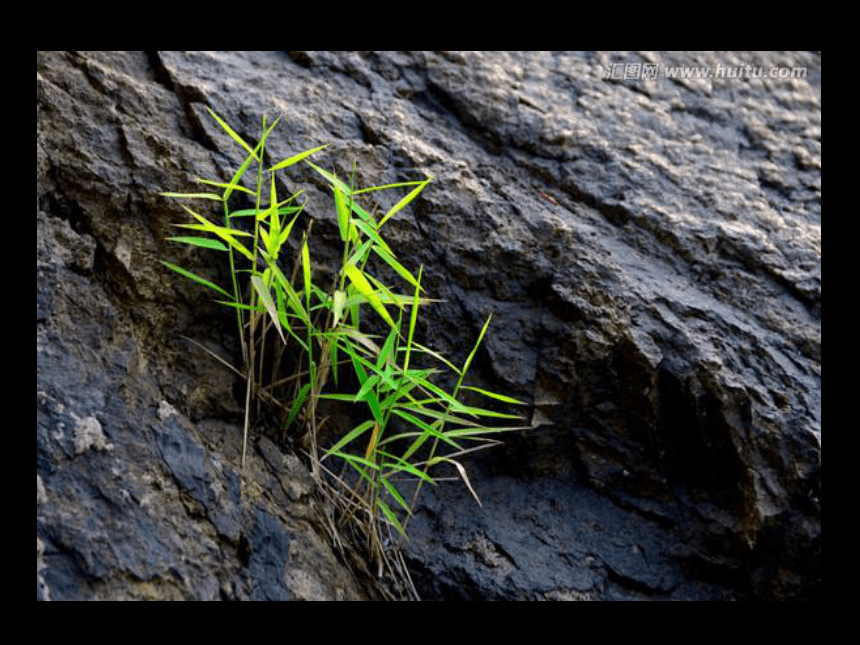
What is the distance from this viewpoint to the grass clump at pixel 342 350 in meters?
1.53

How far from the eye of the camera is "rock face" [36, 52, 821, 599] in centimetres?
144

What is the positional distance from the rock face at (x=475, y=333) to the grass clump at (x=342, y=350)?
64 mm

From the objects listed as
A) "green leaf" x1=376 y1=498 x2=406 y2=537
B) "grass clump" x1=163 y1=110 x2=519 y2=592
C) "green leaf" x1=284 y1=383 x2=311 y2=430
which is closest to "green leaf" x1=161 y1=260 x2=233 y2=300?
"grass clump" x1=163 y1=110 x2=519 y2=592

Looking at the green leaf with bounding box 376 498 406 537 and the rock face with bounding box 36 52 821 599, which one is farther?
the green leaf with bounding box 376 498 406 537

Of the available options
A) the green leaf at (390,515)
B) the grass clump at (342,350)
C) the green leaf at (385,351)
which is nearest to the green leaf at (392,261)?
the grass clump at (342,350)

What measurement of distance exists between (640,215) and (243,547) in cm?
140

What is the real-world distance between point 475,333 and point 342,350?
378mm

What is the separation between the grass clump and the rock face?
0.06m

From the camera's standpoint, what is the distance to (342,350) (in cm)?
168

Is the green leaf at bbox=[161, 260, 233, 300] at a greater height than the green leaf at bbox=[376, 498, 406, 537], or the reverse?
the green leaf at bbox=[161, 260, 233, 300]

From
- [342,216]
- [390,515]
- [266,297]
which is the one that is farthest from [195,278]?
[390,515]

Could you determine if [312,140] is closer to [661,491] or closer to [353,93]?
[353,93]

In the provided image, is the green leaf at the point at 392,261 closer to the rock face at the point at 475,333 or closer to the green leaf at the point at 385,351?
the green leaf at the point at 385,351

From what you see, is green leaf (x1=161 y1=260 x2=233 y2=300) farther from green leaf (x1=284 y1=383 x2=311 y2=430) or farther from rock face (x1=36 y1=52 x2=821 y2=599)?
green leaf (x1=284 y1=383 x2=311 y2=430)
